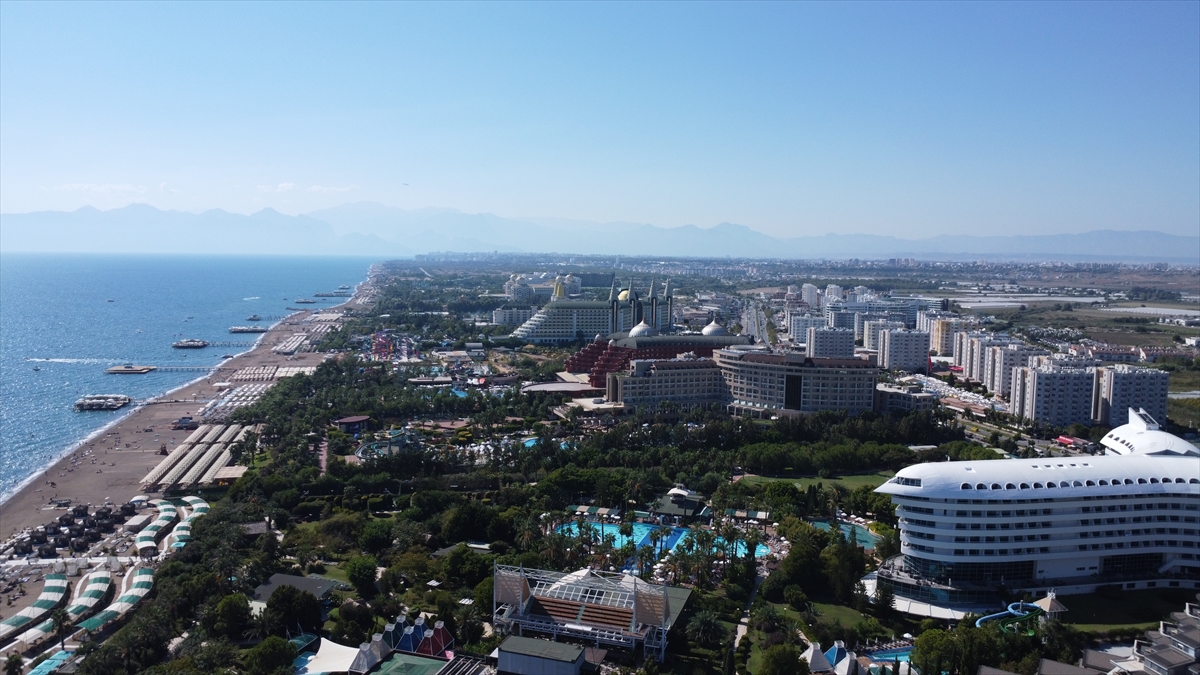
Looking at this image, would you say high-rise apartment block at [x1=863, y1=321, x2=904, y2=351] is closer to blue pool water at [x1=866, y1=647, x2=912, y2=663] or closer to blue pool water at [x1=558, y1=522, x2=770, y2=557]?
blue pool water at [x1=558, y1=522, x2=770, y2=557]

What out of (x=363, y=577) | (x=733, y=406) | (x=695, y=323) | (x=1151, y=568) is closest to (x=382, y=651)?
(x=363, y=577)

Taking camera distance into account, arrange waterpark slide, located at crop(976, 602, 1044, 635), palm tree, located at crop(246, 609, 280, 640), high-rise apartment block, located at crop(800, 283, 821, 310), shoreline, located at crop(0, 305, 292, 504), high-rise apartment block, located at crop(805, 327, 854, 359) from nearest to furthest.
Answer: waterpark slide, located at crop(976, 602, 1044, 635)
palm tree, located at crop(246, 609, 280, 640)
shoreline, located at crop(0, 305, 292, 504)
high-rise apartment block, located at crop(805, 327, 854, 359)
high-rise apartment block, located at crop(800, 283, 821, 310)

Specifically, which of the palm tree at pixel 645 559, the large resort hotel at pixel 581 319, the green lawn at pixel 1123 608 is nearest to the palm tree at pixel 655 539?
the palm tree at pixel 645 559

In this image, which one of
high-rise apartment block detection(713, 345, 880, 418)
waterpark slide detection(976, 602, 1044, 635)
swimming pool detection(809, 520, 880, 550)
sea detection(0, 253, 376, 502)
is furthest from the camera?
sea detection(0, 253, 376, 502)

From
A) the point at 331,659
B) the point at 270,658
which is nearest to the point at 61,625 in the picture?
the point at 270,658

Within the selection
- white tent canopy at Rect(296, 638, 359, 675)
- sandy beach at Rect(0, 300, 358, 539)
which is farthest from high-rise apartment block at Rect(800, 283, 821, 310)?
white tent canopy at Rect(296, 638, 359, 675)

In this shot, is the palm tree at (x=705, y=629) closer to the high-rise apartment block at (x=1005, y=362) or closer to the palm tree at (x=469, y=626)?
the palm tree at (x=469, y=626)

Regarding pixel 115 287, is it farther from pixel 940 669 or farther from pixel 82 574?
pixel 940 669
